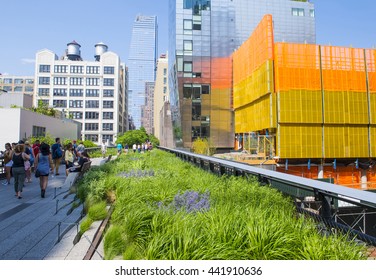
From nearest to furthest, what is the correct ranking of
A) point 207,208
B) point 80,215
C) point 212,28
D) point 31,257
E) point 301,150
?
1. point 31,257
2. point 207,208
3. point 80,215
4. point 301,150
5. point 212,28

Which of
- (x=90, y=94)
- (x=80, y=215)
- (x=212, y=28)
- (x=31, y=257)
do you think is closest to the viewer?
(x=31, y=257)

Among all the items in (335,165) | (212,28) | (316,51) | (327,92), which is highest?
(212,28)

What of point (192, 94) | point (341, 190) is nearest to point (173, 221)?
point (341, 190)

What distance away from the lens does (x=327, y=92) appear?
125 ft

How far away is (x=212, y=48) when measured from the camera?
2062 inches

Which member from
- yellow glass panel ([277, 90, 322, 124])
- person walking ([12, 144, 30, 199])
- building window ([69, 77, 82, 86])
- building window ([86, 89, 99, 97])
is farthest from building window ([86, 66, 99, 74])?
person walking ([12, 144, 30, 199])

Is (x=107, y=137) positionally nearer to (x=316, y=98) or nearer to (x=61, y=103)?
(x=61, y=103)

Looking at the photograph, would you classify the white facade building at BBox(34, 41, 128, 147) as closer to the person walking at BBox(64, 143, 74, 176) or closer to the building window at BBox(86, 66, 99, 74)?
the building window at BBox(86, 66, 99, 74)

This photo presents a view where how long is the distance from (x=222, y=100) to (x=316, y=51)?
19.4 meters

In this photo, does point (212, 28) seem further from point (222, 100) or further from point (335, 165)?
point (335, 165)

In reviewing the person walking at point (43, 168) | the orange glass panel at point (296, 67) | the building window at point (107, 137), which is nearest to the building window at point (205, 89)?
the orange glass panel at point (296, 67)

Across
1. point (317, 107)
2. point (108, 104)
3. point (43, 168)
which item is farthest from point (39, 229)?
point (108, 104)

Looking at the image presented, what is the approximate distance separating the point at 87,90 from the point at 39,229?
92676mm

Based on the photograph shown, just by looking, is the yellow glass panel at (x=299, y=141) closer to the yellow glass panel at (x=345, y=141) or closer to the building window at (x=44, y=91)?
the yellow glass panel at (x=345, y=141)
